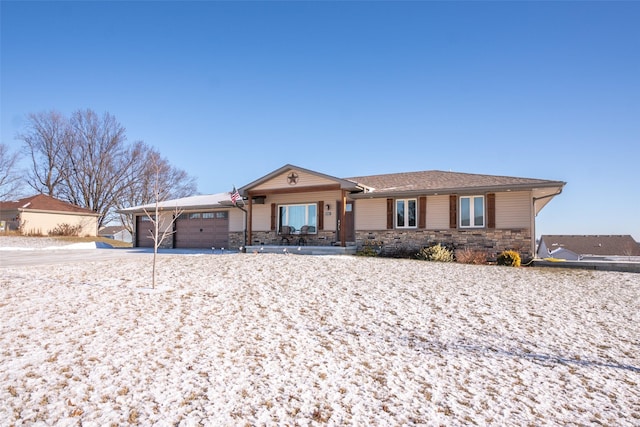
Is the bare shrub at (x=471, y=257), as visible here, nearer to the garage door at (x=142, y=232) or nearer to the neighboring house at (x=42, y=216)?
the garage door at (x=142, y=232)

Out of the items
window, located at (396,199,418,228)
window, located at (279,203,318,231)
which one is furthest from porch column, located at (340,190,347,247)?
window, located at (396,199,418,228)

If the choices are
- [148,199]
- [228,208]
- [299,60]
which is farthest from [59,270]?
[148,199]

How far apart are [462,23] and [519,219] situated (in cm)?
709

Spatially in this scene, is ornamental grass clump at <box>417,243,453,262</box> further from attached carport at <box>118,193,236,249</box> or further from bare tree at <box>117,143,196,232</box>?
bare tree at <box>117,143,196,232</box>

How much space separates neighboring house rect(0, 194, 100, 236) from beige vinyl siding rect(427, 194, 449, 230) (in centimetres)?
2871

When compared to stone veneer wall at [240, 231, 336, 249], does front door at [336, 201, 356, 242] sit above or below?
above

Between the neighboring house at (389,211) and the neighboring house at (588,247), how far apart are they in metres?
19.9

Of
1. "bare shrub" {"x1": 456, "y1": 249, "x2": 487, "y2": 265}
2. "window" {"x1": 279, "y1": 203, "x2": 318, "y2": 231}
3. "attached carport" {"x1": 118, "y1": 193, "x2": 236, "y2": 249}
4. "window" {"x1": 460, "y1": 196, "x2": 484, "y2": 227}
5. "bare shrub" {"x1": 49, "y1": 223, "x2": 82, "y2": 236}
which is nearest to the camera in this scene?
"bare shrub" {"x1": 456, "y1": 249, "x2": 487, "y2": 265}

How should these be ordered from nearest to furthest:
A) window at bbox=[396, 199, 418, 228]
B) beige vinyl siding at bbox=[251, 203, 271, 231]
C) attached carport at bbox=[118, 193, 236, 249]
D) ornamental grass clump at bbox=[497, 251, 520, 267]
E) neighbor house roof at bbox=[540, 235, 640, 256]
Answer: ornamental grass clump at bbox=[497, 251, 520, 267] → window at bbox=[396, 199, 418, 228] → beige vinyl siding at bbox=[251, 203, 271, 231] → attached carport at bbox=[118, 193, 236, 249] → neighbor house roof at bbox=[540, 235, 640, 256]

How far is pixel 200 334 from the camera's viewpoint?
5.21 meters

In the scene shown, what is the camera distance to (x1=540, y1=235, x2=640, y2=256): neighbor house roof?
30594 millimetres

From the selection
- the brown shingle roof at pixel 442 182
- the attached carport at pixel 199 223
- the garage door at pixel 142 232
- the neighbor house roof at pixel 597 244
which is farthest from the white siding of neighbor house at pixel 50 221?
the neighbor house roof at pixel 597 244

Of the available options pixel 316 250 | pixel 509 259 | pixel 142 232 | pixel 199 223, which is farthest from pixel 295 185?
pixel 142 232

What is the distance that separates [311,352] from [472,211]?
36.8ft
